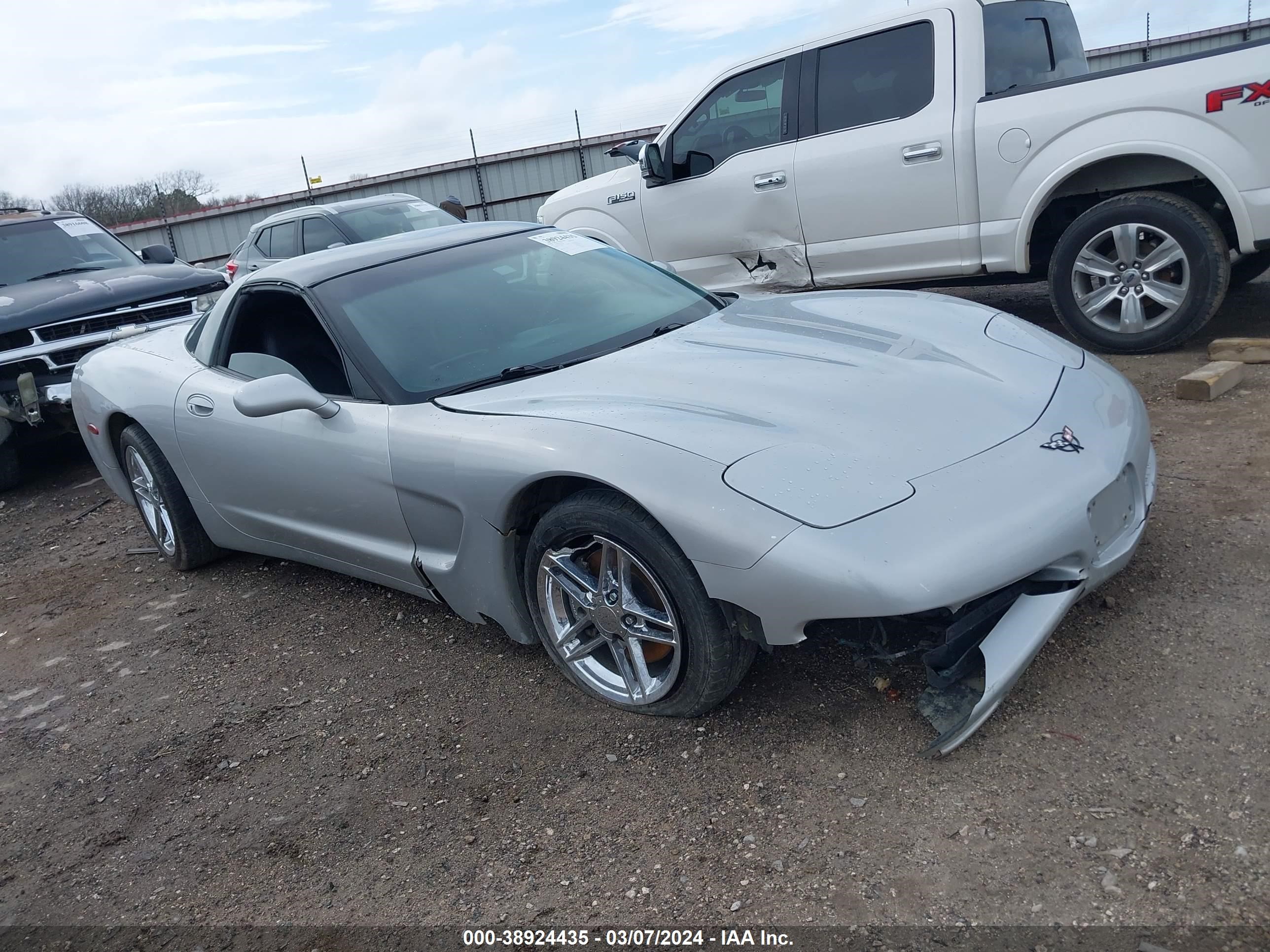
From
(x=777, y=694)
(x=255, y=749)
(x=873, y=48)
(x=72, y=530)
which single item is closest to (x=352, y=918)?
(x=255, y=749)

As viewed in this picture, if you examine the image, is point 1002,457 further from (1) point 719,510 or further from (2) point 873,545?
(1) point 719,510

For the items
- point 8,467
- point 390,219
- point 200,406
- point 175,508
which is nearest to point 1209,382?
point 200,406

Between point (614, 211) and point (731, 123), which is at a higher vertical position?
point (731, 123)

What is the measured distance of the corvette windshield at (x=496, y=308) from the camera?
344 centimetres

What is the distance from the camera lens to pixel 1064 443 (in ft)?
8.86

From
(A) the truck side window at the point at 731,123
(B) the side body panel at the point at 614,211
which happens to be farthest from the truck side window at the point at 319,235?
(A) the truck side window at the point at 731,123

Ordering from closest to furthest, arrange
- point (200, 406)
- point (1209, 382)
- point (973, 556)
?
A: point (973, 556) → point (200, 406) → point (1209, 382)

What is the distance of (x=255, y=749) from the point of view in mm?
3191

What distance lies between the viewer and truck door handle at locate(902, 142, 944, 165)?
5.84 metres

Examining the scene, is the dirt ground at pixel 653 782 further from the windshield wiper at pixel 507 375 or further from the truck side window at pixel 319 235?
the truck side window at pixel 319 235

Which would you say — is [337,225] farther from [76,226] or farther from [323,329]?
[323,329]

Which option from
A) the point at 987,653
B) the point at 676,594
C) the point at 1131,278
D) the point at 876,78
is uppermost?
the point at 876,78

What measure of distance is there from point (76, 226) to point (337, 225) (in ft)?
7.22

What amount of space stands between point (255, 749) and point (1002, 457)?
7.77 feet
